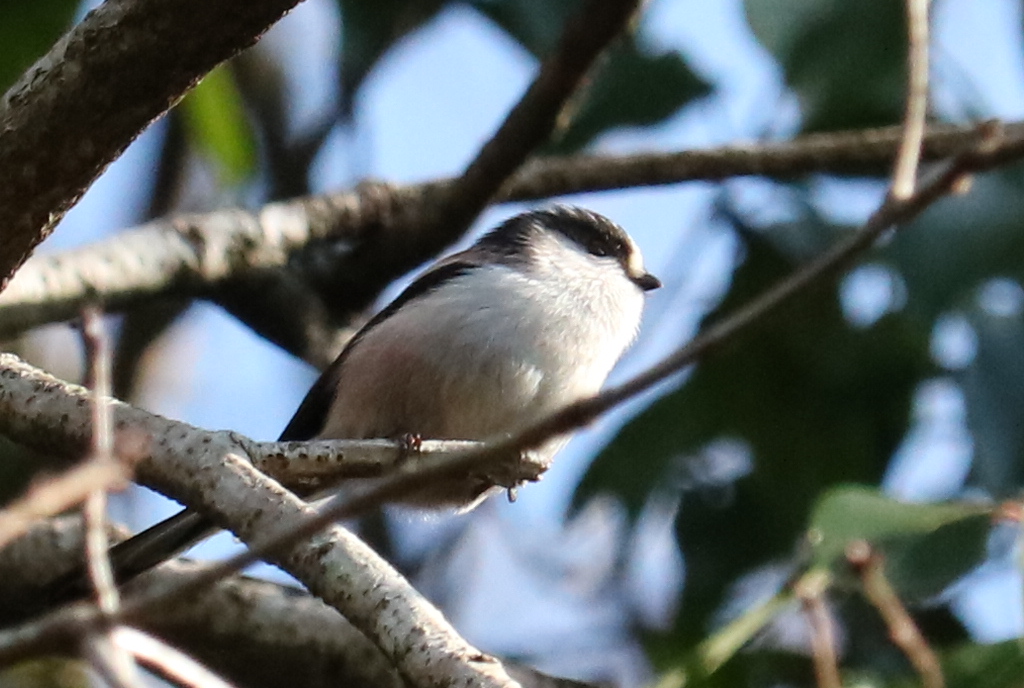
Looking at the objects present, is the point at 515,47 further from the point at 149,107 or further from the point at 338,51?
the point at 149,107

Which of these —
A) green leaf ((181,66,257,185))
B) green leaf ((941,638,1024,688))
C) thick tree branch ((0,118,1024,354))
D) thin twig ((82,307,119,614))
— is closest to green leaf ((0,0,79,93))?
thick tree branch ((0,118,1024,354))

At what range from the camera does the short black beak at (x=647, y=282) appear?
3.21 metres

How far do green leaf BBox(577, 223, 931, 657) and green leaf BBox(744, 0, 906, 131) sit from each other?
1.11ft

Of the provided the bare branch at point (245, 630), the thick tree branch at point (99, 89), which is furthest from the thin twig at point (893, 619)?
the thick tree branch at point (99, 89)

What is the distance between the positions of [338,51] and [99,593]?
237 centimetres

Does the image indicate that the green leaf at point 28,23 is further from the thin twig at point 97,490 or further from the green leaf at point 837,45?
the thin twig at point 97,490

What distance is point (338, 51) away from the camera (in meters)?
3.17

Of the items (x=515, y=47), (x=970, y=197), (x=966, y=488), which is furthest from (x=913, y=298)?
(x=515, y=47)

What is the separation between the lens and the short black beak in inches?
126

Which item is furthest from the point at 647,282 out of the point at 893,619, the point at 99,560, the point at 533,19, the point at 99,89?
the point at 99,560

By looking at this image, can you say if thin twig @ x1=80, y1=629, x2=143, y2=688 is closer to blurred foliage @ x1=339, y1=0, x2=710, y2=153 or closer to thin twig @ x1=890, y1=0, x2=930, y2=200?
thin twig @ x1=890, y1=0, x2=930, y2=200

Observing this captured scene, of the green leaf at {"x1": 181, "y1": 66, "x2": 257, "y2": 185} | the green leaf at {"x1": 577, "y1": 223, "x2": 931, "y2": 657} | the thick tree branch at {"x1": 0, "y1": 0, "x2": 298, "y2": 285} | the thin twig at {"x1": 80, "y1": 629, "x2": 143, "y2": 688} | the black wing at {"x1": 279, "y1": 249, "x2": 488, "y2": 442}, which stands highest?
the green leaf at {"x1": 181, "y1": 66, "x2": 257, "y2": 185}

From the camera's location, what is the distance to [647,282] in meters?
3.22

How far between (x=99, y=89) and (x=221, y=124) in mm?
1635
